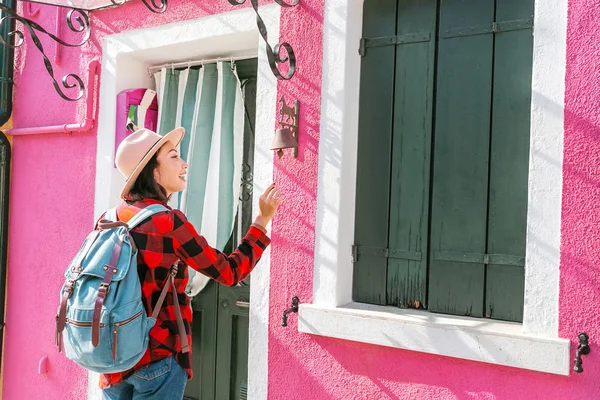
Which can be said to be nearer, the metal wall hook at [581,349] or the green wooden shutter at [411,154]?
the metal wall hook at [581,349]

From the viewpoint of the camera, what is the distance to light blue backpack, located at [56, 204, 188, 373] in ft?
7.68

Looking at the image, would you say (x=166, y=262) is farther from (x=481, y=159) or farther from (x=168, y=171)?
(x=481, y=159)

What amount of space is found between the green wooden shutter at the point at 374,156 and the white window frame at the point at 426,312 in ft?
0.16

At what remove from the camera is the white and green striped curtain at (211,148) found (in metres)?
4.11

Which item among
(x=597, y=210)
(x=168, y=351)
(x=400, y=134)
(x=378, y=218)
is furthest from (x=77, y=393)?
(x=597, y=210)

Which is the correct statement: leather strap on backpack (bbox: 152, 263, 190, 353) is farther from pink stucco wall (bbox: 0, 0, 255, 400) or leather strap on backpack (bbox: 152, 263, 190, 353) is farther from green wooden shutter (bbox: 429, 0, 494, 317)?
pink stucco wall (bbox: 0, 0, 255, 400)

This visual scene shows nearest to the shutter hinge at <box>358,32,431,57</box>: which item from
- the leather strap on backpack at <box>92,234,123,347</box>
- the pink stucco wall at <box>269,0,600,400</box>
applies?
the pink stucco wall at <box>269,0,600,400</box>

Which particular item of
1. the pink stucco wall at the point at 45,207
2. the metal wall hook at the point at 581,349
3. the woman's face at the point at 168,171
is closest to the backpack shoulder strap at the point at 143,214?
the woman's face at the point at 168,171

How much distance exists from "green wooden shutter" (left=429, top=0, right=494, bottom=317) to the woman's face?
4.26 feet

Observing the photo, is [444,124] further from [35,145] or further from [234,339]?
[35,145]

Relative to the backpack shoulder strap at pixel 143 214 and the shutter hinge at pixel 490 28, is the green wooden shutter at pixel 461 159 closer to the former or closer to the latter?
the shutter hinge at pixel 490 28

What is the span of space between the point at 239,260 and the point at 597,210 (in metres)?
1.54

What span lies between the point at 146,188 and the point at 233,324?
5.94 ft

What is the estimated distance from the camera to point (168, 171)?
2.70 m
